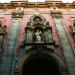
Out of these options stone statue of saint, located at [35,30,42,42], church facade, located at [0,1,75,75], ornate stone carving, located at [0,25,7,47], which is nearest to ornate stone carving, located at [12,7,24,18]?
church facade, located at [0,1,75,75]

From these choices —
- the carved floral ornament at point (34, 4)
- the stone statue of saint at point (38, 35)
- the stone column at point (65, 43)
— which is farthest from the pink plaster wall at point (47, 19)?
the stone statue of saint at point (38, 35)

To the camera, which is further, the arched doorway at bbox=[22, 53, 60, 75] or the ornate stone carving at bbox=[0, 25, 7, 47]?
the ornate stone carving at bbox=[0, 25, 7, 47]

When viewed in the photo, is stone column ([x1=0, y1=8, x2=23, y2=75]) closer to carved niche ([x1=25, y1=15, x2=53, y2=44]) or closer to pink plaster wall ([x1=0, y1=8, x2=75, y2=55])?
pink plaster wall ([x1=0, y1=8, x2=75, y2=55])

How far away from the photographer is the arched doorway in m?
12.2

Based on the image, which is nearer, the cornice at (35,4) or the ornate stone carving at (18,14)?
the ornate stone carving at (18,14)

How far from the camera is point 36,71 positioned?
1269cm

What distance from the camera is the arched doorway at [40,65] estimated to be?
1224 centimetres

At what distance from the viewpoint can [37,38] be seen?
43.8 ft

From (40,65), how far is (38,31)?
2.58 metres

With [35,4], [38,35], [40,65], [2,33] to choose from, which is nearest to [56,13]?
[35,4]

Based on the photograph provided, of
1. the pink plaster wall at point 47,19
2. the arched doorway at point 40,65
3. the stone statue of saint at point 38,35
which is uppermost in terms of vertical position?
the pink plaster wall at point 47,19

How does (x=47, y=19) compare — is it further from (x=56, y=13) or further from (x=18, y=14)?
(x=18, y=14)

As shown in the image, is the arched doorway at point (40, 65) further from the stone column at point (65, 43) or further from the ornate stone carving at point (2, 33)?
the ornate stone carving at point (2, 33)

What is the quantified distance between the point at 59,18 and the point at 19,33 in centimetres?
364
